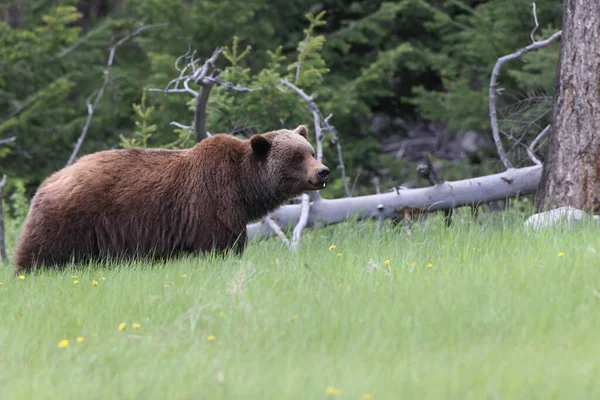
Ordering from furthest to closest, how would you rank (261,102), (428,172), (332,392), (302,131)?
(261,102) → (428,172) → (302,131) → (332,392)

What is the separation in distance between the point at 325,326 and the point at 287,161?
9.76 ft

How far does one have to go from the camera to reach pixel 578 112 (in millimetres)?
8195

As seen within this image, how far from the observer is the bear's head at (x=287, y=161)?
787 centimetres

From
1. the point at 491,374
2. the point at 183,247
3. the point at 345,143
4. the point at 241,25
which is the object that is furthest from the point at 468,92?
the point at 491,374

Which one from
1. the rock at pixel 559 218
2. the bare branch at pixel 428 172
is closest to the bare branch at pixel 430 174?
the bare branch at pixel 428 172


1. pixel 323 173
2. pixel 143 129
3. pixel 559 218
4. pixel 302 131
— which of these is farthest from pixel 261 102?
pixel 559 218

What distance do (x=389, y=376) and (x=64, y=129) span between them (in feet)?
40.1

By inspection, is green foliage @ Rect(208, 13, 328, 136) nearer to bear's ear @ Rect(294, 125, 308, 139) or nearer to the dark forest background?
the dark forest background

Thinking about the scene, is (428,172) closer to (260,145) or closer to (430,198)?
(430,198)

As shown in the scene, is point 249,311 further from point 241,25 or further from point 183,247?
point 241,25

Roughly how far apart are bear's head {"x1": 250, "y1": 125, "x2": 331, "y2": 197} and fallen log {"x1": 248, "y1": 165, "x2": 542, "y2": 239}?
→ 1489 mm

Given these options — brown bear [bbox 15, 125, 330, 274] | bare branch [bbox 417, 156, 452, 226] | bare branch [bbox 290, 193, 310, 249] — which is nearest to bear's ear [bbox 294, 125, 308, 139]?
brown bear [bbox 15, 125, 330, 274]

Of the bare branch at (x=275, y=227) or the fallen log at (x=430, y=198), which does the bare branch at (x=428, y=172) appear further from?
the bare branch at (x=275, y=227)

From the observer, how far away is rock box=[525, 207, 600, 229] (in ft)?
25.6
